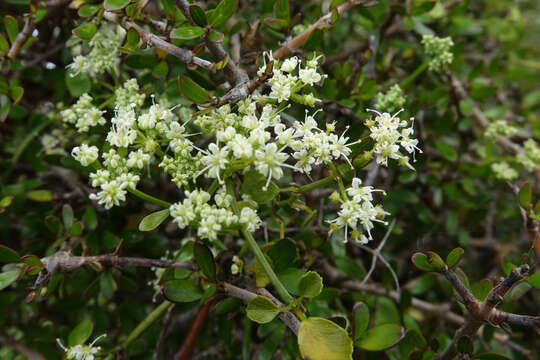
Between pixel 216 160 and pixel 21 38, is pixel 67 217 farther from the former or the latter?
pixel 216 160

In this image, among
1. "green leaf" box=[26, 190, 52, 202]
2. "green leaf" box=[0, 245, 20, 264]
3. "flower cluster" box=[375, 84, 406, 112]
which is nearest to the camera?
"green leaf" box=[0, 245, 20, 264]

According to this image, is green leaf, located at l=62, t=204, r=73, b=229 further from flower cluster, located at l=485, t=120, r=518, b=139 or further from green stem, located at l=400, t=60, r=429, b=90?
flower cluster, located at l=485, t=120, r=518, b=139

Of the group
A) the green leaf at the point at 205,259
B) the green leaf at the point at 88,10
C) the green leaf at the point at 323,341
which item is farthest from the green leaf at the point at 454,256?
the green leaf at the point at 88,10

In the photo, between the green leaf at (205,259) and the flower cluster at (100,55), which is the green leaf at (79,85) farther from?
the green leaf at (205,259)

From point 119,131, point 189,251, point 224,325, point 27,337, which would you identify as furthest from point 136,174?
point 27,337

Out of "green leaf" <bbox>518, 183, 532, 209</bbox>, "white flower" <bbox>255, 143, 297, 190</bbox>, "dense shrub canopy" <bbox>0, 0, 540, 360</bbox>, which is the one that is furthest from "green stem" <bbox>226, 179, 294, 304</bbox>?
"green leaf" <bbox>518, 183, 532, 209</bbox>
